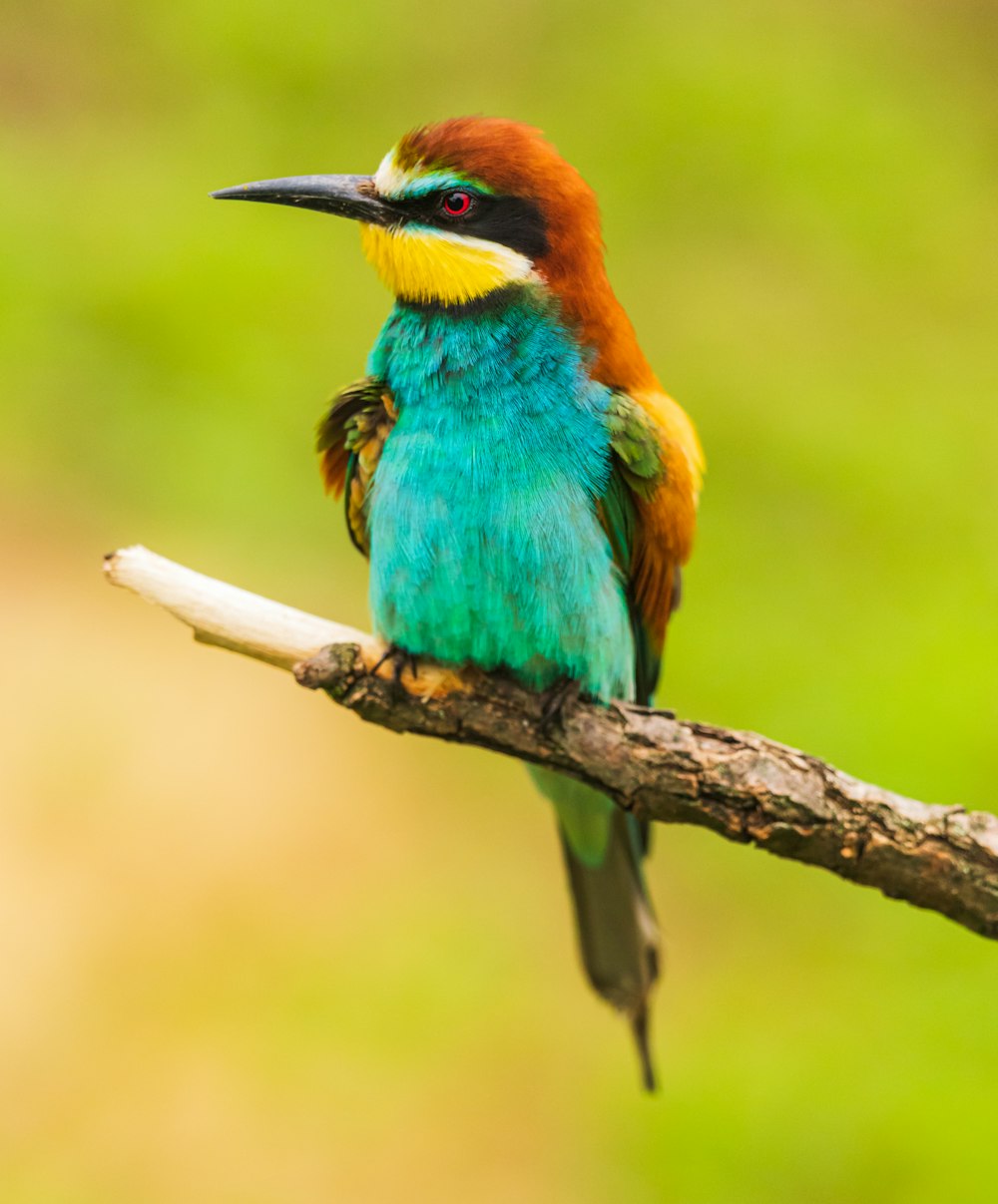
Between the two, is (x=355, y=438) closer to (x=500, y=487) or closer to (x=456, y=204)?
(x=500, y=487)

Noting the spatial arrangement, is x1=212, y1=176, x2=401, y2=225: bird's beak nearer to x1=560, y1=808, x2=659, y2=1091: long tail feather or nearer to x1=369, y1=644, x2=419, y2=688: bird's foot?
x1=369, y1=644, x2=419, y2=688: bird's foot

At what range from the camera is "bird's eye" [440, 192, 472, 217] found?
2008mm

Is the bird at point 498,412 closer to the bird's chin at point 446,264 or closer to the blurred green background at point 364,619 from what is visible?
the bird's chin at point 446,264

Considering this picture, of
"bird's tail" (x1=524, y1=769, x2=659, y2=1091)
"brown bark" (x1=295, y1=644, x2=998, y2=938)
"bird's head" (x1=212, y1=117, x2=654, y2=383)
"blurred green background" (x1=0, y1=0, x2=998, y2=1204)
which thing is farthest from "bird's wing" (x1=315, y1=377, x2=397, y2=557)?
"blurred green background" (x1=0, y1=0, x2=998, y2=1204)

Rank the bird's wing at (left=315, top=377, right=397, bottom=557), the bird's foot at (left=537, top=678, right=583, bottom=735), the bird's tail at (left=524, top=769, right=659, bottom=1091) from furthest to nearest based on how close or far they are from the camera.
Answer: the bird's tail at (left=524, top=769, right=659, bottom=1091) < the bird's wing at (left=315, top=377, right=397, bottom=557) < the bird's foot at (left=537, top=678, right=583, bottom=735)

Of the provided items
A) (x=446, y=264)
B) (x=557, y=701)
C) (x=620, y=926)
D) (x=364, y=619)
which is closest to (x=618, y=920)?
(x=620, y=926)

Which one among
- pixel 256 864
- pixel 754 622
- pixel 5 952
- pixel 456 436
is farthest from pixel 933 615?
pixel 5 952

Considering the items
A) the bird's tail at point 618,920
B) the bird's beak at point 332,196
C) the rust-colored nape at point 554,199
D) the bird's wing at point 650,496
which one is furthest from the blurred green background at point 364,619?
the bird's beak at point 332,196

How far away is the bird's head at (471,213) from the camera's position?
1994 mm

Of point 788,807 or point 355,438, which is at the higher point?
point 355,438

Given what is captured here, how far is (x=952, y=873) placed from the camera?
181 centimetres

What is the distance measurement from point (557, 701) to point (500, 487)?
1.00 feet

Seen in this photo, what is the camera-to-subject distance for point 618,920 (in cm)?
246

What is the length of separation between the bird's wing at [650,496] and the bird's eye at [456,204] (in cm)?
33
